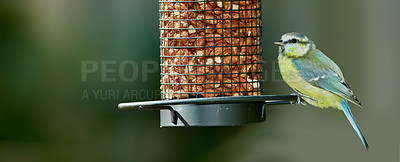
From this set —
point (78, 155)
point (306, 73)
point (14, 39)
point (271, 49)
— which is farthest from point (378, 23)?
point (14, 39)

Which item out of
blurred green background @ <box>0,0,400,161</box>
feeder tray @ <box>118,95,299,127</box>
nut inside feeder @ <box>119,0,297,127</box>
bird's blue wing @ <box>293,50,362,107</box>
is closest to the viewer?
feeder tray @ <box>118,95,299,127</box>

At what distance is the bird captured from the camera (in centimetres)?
514

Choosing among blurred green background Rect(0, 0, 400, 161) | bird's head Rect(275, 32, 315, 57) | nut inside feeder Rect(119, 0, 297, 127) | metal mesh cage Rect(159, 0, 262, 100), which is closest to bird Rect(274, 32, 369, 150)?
bird's head Rect(275, 32, 315, 57)

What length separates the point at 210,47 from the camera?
16.1ft

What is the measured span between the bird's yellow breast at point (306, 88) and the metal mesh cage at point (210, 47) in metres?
0.35

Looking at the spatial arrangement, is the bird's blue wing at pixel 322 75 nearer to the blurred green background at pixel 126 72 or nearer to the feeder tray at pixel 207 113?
the feeder tray at pixel 207 113

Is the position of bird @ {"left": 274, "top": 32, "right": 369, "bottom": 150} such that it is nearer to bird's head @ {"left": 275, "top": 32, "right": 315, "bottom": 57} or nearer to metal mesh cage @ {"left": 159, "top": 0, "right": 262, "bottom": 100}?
bird's head @ {"left": 275, "top": 32, "right": 315, "bottom": 57}

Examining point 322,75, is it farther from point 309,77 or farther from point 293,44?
point 293,44

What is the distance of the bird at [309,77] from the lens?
514cm

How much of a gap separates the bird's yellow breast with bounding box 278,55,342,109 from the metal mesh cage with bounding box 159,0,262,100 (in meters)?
0.35

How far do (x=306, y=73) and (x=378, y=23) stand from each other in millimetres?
2609

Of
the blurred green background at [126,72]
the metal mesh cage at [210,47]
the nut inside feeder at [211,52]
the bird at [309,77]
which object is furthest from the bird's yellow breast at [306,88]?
the blurred green background at [126,72]

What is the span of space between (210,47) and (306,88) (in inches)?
37.0

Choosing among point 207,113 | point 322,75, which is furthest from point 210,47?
point 322,75
